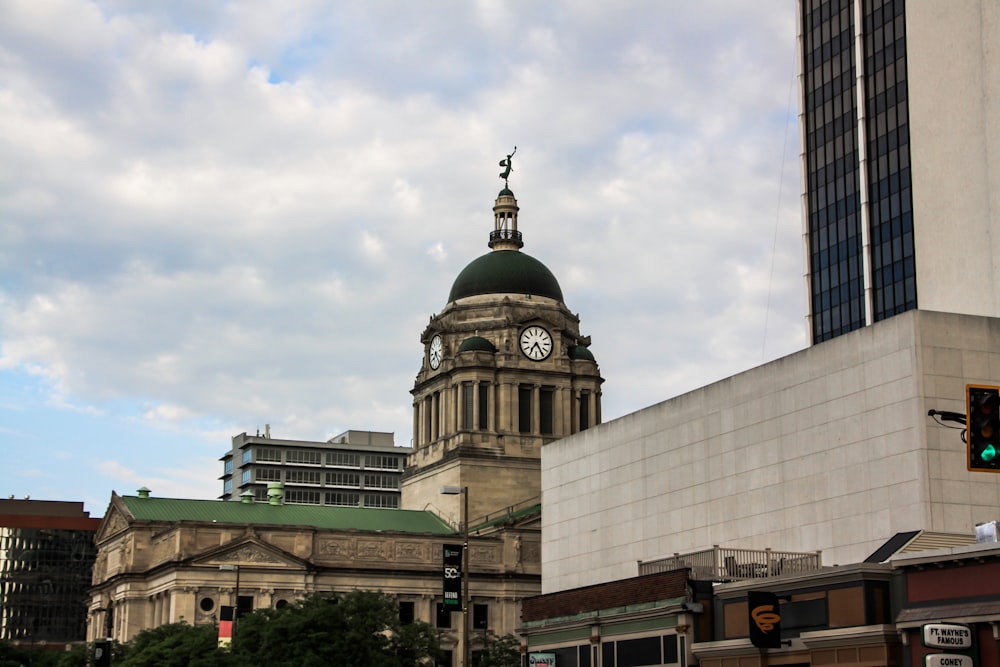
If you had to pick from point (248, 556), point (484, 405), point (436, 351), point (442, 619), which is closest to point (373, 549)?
point (442, 619)

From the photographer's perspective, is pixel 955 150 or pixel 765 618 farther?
pixel 955 150

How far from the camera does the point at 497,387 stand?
147 m

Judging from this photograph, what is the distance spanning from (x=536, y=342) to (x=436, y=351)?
33.4 feet

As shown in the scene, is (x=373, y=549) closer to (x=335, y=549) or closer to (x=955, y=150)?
(x=335, y=549)

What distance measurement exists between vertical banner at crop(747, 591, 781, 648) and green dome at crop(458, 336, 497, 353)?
93047mm

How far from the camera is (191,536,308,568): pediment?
125062 mm

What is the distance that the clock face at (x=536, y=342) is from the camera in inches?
5886

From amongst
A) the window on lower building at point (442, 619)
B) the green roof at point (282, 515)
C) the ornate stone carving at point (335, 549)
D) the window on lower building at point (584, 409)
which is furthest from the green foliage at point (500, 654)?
the window on lower building at point (584, 409)

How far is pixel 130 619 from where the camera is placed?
130m

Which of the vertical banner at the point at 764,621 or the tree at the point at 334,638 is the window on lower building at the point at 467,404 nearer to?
the tree at the point at 334,638

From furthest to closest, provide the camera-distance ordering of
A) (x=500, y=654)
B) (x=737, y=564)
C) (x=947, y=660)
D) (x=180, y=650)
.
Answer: (x=500, y=654) → (x=180, y=650) → (x=737, y=564) → (x=947, y=660)

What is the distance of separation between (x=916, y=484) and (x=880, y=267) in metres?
37.9

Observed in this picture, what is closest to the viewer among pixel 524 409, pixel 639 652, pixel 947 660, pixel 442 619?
pixel 947 660

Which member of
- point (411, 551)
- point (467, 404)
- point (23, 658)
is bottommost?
point (23, 658)
